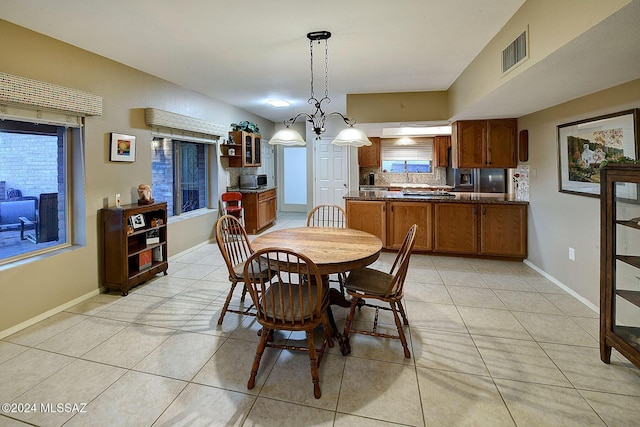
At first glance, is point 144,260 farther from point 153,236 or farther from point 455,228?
point 455,228

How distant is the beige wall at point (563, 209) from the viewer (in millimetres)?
2680

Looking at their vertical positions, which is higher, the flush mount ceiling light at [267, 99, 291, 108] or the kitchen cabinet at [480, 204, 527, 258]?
the flush mount ceiling light at [267, 99, 291, 108]

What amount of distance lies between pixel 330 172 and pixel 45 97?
510cm

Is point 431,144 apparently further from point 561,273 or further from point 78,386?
point 78,386

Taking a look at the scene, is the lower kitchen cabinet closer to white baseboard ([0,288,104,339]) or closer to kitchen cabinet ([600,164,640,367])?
kitchen cabinet ([600,164,640,367])

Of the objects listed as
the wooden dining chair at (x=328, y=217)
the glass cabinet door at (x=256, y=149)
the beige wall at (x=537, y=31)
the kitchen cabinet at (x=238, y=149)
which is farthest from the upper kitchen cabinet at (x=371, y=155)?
the beige wall at (x=537, y=31)

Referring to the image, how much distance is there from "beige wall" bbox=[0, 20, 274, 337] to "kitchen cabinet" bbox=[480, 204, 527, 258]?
4.38m

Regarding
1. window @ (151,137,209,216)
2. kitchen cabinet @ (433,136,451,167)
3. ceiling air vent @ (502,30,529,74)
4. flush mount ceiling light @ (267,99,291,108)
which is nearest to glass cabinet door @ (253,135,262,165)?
flush mount ceiling light @ (267,99,291,108)

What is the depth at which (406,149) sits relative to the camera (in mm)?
7395

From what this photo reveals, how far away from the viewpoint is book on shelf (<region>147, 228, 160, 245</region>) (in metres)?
3.57

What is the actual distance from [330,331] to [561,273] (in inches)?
107

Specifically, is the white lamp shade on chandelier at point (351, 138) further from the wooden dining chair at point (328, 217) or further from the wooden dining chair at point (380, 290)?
the wooden dining chair at point (380, 290)

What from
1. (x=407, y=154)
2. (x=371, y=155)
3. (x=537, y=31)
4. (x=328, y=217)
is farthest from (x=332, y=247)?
(x=407, y=154)

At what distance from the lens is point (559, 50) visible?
182 centimetres
